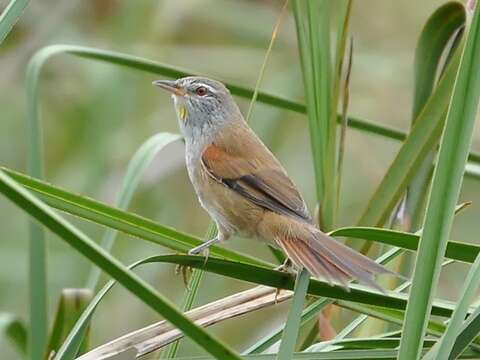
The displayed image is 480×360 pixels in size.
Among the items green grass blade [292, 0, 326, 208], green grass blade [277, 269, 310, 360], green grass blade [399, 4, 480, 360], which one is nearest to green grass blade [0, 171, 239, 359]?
green grass blade [277, 269, 310, 360]

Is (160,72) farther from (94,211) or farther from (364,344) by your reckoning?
(364,344)

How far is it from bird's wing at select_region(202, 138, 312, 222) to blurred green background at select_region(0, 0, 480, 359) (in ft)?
5.28

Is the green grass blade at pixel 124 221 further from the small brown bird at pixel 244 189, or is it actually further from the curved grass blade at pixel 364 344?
the curved grass blade at pixel 364 344

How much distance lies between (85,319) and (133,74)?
11.9 ft

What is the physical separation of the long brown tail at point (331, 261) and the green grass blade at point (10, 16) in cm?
83

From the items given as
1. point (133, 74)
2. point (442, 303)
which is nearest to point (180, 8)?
point (133, 74)

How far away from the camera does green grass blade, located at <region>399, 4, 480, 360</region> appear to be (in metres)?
1.72

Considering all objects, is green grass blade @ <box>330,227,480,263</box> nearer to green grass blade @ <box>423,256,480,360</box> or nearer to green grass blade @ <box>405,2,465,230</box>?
green grass blade @ <box>423,256,480,360</box>

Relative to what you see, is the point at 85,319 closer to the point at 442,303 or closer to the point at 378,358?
the point at 378,358

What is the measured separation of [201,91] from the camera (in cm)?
366

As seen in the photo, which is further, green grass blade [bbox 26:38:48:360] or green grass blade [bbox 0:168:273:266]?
green grass blade [bbox 26:38:48:360]

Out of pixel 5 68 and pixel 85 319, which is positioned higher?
pixel 5 68

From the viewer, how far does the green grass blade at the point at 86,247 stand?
1.54 meters

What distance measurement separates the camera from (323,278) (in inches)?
83.9
